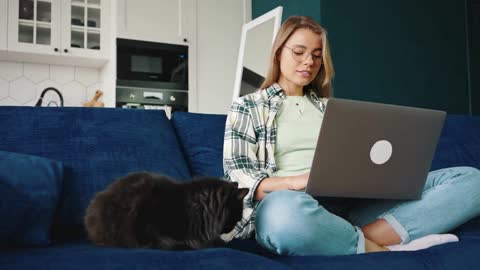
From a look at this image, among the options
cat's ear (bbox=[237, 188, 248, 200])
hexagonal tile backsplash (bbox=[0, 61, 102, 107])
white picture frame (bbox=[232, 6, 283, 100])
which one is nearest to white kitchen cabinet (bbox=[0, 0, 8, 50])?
hexagonal tile backsplash (bbox=[0, 61, 102, 107])

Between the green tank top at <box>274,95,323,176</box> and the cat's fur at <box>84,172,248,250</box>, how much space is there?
1.30ft

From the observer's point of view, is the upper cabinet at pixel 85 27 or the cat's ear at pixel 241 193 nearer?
the cat's ear at pixel 241 193

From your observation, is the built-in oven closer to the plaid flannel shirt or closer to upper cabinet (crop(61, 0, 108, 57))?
upper cabinet (crop(61, 0, 108, 57))

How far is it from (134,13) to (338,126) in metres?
3.13

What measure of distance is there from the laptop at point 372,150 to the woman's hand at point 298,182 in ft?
0.23

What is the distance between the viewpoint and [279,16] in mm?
3988

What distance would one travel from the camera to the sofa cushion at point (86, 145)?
4.65 feet

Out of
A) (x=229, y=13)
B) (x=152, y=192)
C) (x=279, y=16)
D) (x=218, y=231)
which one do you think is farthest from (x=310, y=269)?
(x=229, y=13)

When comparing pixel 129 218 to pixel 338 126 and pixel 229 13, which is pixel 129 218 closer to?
pixel 338 126

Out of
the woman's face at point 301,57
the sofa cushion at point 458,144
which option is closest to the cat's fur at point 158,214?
the woman's face at point 301,57

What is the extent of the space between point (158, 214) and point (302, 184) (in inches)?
16.5

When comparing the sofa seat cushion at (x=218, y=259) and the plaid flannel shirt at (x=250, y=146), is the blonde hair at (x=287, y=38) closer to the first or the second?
the plaid flannel shirt at (x=250, y=146)

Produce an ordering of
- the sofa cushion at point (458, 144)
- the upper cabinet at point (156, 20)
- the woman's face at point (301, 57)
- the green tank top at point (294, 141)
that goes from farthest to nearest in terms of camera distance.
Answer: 1. the upper cabinet at point (156, 20)
2. the sofa cushion at point (458, 144)
3. the woman's face at point (301, 57)
4. the green tank top at point (294, 141)

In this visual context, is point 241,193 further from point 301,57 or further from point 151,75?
point 151,75
